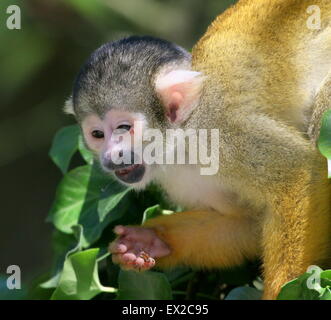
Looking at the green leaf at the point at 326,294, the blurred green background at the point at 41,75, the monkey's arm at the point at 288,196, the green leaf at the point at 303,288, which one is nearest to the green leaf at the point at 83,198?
the monkey's arm at the point at 288,196

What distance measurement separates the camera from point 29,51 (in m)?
7.30

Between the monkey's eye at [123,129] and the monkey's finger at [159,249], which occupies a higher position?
the monkey's eye at [123,129]

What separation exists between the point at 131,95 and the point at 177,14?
357 centimetres

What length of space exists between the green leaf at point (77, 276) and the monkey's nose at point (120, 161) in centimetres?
44

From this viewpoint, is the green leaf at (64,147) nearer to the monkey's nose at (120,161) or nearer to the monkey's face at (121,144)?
the monkey's face at (121,144)

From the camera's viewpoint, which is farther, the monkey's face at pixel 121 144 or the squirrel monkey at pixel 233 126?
the monkey's face at pixel 121 144

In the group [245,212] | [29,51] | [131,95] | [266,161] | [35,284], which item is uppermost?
[29,51]

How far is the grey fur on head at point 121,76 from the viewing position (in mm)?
3414

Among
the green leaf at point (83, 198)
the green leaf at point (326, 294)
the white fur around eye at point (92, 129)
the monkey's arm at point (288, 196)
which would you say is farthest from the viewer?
the green leaf at point (83, 198)

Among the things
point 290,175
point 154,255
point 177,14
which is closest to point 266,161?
point 290,175

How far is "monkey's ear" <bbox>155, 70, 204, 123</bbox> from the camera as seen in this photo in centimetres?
341

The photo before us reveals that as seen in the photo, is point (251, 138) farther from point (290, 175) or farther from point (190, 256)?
point (190, 256)
